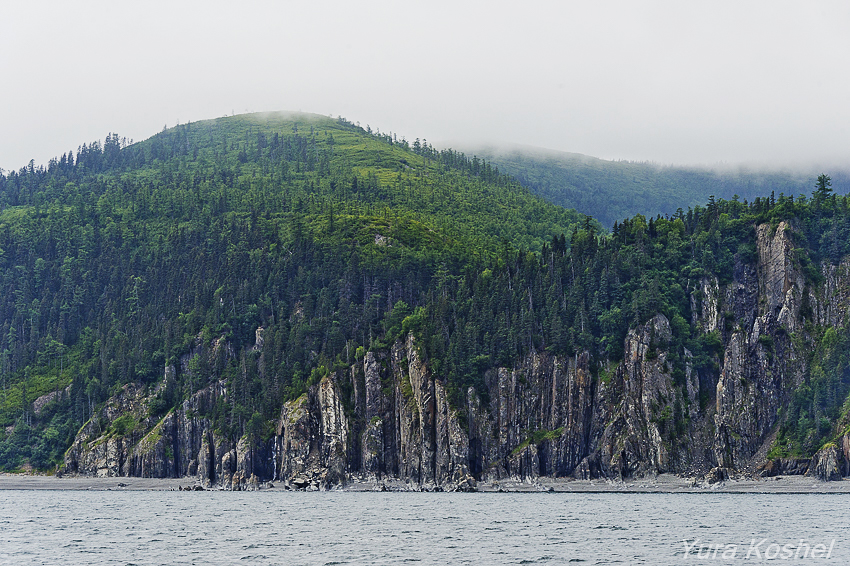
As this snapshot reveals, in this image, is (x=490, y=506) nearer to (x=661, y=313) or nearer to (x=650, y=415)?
(x=650, y=415)

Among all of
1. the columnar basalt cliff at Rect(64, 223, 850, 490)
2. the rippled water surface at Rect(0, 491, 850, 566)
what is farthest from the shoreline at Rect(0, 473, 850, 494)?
the rippled water surface at Rect(0, 491, 850, 566)

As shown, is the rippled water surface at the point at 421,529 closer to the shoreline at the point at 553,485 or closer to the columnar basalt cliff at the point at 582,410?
the shoreline at the point at 553,485

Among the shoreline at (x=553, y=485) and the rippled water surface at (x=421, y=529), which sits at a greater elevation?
the rippled water surface at (x=421, y=529)

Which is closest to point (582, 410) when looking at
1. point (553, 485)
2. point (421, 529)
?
point (553, 485)

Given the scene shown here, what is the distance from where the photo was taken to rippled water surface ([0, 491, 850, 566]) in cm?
7419

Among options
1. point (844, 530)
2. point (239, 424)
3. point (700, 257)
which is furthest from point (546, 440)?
point (844, 530)

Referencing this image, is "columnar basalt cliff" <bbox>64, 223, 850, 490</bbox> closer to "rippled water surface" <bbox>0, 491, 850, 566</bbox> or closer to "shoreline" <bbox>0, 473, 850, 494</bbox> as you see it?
"shoreline" <bbox>0, 473, 850, 494</bbox>

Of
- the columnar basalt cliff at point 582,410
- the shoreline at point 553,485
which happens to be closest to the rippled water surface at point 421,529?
the shoreline at point 553,485

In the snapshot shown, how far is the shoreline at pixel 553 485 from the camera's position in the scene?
504 feet

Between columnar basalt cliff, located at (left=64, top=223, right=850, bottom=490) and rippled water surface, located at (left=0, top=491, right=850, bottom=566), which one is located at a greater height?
columnar basalt cliff, located at (left=64, top=223, right=850, bottom=490)

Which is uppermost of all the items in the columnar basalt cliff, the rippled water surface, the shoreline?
the columnar basalt cliff

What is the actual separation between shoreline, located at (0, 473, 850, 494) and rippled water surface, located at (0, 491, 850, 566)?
504 inches

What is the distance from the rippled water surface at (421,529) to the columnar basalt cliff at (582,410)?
1043 inches

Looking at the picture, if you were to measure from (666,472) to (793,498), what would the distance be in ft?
111
